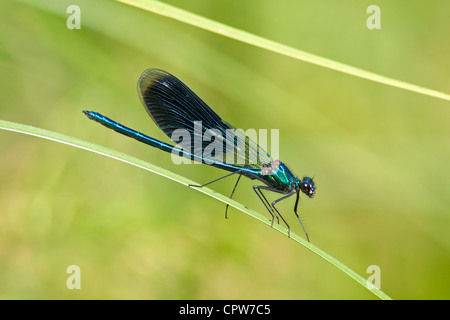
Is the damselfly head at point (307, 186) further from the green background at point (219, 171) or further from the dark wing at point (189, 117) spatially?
the green background at point (219, 171)

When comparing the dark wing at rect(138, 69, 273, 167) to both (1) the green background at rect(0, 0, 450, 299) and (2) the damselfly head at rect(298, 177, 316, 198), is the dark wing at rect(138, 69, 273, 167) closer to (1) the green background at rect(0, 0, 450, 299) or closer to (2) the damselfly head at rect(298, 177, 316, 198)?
(2) the damselfly head at rect(298, 177, 316, 198)

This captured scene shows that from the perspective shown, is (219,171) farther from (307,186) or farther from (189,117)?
(189,117)

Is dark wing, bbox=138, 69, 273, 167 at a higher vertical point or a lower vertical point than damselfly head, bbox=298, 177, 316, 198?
higher

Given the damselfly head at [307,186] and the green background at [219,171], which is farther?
the green background at [219,171]

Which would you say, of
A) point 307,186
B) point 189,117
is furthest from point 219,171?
point 189,117

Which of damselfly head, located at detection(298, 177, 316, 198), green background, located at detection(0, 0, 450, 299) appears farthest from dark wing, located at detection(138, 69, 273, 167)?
green background, located at detection(0, 0, 450, 299)

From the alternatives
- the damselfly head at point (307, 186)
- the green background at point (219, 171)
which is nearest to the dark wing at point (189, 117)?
the damselfly head at point (307, 186)
